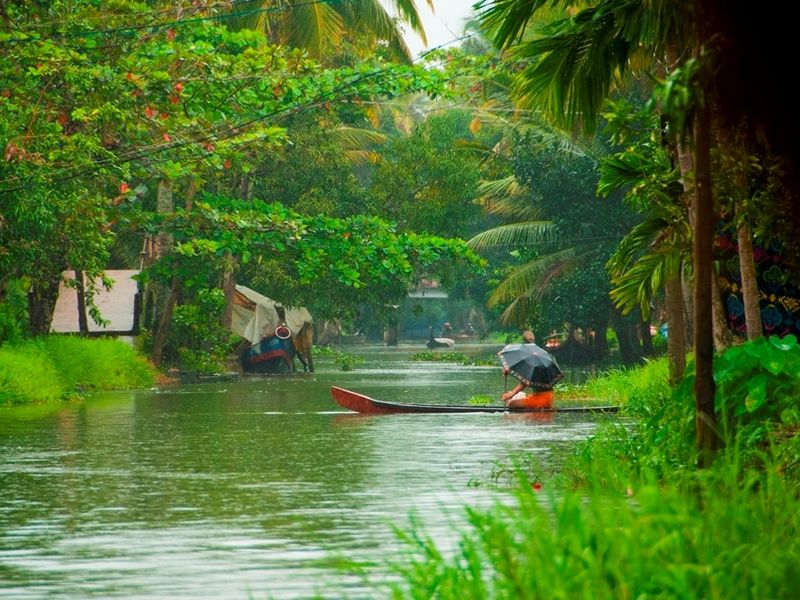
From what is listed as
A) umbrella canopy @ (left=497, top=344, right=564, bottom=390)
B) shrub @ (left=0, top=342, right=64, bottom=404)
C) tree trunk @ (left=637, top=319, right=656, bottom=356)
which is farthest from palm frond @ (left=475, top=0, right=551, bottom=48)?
tree trunk @ (left=637, top=319, right=656, bottom=356)

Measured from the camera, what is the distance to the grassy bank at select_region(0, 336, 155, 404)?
2644 centimetres

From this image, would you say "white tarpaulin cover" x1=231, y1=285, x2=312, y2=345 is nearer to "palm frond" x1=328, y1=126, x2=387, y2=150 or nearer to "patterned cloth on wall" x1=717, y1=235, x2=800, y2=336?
"palm frond" x1=328, y1=126, x2=387, y2=150

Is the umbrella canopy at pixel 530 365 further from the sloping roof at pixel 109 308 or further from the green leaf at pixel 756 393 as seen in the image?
the sloping roof at pixel 109 308

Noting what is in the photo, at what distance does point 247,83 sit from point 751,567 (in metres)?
23.7

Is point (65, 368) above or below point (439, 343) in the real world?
below

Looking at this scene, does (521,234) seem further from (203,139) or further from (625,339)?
(203,139)

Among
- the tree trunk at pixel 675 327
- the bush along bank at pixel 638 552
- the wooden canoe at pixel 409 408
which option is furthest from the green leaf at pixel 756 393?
the wooden canoe at pixel 409 408

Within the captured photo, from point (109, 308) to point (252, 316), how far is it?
9466 millimetres

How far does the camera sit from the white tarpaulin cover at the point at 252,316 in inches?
1794

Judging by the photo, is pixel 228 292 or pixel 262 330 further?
pixel 262 330

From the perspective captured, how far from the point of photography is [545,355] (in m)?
23.6

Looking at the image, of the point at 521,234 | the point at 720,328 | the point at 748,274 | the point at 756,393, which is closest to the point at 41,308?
the point at 521,234

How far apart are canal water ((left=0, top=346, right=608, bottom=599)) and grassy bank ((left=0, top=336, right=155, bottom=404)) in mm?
867

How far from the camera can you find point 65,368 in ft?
99.4
